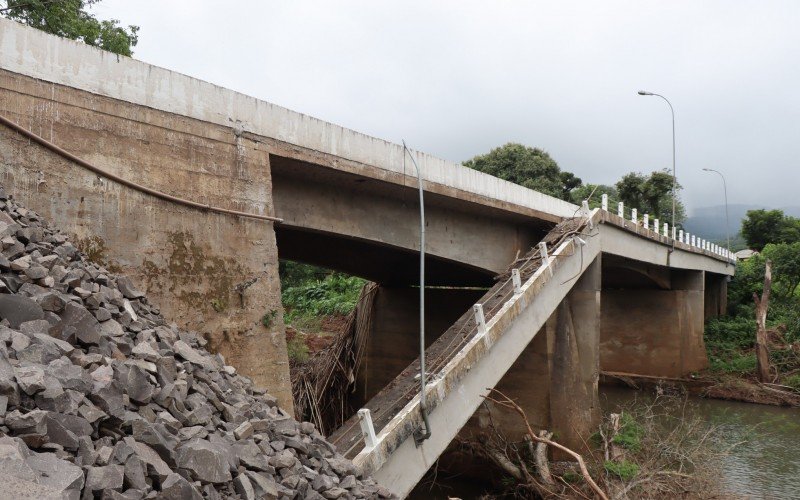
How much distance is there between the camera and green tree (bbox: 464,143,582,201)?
36.8 metres

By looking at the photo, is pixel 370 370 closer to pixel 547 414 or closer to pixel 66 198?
pixel 547 414

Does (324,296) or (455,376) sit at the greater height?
(324,296)

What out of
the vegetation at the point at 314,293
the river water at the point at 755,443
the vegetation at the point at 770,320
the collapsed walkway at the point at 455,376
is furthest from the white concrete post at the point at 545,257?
the vegetation at the point at 770,320

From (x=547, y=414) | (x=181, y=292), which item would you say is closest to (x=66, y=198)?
(x=181, y=292)

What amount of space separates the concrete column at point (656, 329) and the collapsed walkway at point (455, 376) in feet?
47.7

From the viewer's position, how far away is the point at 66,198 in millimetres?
5551

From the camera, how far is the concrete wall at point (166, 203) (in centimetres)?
547

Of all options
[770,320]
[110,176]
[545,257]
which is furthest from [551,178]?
[110,176]

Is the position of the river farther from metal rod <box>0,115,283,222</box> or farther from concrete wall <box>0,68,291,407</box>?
metal rod <box>0,115,283,222</box>

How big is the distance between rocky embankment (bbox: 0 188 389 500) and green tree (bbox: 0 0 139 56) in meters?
9.95

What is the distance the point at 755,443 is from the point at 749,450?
0.87 meters

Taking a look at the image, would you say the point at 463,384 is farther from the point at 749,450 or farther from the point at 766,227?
the point at 766,227

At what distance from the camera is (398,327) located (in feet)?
52.7

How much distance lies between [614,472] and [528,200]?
589 cm
